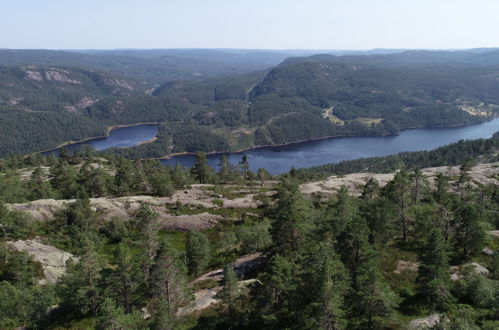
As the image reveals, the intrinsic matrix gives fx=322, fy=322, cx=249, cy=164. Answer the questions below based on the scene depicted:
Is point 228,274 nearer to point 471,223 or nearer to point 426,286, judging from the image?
point 426,286

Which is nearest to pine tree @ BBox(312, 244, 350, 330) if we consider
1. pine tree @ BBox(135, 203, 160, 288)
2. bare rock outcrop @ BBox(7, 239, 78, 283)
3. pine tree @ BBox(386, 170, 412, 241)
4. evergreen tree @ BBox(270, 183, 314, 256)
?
evergreen tree @ BBox(270, 183, 314, 256)

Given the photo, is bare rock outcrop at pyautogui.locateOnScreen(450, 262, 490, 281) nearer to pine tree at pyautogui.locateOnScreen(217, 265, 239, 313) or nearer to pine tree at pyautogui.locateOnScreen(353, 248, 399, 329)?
pine tree at pyautogui.locateOnScreen(353, 248, 399, 329)

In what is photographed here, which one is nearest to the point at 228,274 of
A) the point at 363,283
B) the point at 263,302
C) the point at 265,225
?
the point at 263,302

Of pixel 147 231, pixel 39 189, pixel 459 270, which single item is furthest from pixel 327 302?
pixel 39 189

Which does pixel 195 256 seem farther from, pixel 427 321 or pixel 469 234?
pixel 469 234

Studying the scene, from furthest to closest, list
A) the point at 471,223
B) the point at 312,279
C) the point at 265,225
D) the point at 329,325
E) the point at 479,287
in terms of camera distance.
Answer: the point at 265,225 < the point at 471,223 < the point at 479,287 < the point at 312,279 < the point at 329,325

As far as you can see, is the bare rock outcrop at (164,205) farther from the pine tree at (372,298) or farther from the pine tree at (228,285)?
the pine tree at (372,298)
